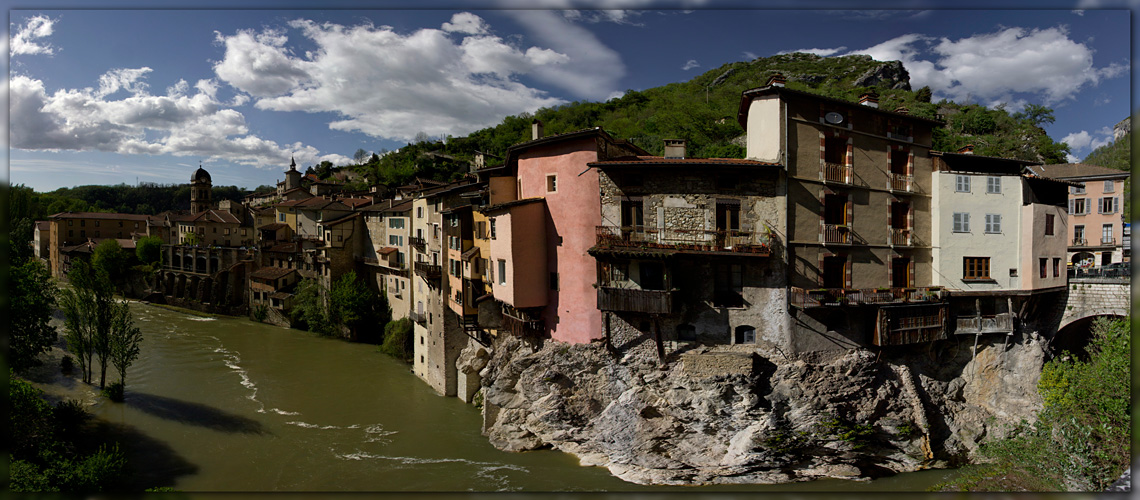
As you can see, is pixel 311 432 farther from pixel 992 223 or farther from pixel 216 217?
pixel 216 217

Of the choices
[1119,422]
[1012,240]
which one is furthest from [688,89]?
[1119,422]

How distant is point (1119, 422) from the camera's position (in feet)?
48.8

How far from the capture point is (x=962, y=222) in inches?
838

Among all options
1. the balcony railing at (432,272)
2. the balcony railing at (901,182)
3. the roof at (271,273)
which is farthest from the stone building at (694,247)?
the roof at (271,273)

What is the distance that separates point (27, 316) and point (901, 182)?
1604 inches

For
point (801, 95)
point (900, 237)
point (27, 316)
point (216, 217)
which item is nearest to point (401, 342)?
point (27, 316)

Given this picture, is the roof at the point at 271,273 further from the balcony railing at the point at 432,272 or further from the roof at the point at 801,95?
the roof at the point at 801,95

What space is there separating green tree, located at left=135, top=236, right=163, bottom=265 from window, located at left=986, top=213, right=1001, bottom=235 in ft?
273

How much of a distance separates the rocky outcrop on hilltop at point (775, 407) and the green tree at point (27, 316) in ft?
75.6

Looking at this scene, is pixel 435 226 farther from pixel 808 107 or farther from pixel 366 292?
pixel 808 107

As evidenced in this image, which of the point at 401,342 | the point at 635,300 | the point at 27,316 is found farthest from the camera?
the point at 401,342

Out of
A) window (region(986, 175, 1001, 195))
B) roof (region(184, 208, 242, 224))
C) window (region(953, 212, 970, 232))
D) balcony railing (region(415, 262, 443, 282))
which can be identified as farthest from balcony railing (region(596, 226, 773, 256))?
roof (region(184, 208, 242, 224))

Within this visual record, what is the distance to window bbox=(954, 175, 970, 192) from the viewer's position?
21.2 metres

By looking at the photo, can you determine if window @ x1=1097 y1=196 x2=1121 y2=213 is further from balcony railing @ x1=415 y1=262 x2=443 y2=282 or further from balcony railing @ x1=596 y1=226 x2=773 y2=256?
balcony railing @ x1=415 y1=262 x2=443 y2=282
